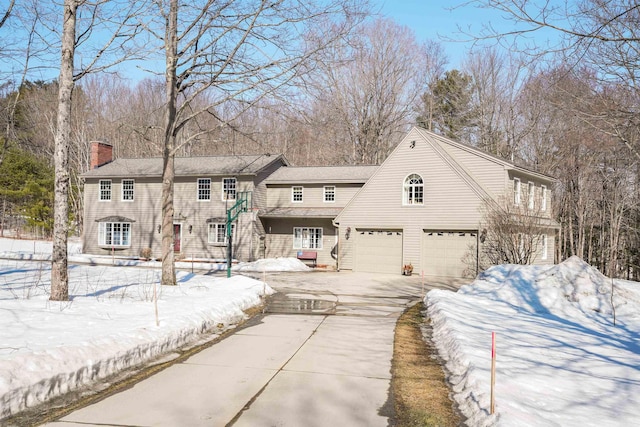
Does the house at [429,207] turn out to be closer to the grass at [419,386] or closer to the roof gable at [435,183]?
the roof gable at [435,183]

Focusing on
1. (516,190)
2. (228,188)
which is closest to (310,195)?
(228,188)

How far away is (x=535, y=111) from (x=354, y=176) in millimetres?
17025

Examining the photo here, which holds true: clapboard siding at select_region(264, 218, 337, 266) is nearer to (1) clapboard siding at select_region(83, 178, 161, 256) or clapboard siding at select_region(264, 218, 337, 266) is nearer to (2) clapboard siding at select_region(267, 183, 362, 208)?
(2) clapboard siding at select_region(267, 183, 362, 208)

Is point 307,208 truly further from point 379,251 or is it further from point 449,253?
point 449,253

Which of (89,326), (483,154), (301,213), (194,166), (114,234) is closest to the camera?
(89,326)

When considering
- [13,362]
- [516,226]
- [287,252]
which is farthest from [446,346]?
[287,252]

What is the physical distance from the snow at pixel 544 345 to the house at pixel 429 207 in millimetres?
7038

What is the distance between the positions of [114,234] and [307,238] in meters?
13.4

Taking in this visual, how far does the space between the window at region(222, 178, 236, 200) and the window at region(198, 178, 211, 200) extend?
1117mm

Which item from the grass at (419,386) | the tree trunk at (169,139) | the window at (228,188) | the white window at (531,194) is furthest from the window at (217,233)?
the grass at (419,386)

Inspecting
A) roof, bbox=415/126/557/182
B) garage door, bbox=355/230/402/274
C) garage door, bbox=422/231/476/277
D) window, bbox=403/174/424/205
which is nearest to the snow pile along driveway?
garage door, bbox=355/230/402/274

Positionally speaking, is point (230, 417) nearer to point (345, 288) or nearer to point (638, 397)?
point (638, 397)

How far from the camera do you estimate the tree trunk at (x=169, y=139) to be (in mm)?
15102

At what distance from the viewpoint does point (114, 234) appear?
1351 inches
